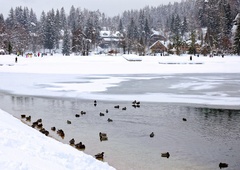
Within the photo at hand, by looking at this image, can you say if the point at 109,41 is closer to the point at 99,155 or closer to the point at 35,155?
the point at 99,155

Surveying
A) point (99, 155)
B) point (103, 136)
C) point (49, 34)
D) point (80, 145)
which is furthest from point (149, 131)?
point (49, 34)

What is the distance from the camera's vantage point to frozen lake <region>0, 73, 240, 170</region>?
1171cm

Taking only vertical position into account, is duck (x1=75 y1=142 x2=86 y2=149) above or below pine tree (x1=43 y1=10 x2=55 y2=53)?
below

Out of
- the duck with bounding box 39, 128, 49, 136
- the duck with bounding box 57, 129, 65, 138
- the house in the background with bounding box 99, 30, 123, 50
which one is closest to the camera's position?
the duck with bounding box 39, 128, 49, 136

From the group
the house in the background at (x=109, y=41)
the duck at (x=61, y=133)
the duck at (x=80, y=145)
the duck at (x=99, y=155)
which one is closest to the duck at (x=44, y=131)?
the duck at (x=61, y=133)

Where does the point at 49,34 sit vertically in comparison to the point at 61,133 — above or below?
above

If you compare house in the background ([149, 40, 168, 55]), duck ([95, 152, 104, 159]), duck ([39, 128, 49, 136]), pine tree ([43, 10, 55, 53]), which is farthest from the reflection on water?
pine tree ([43, 10, 55, 53])

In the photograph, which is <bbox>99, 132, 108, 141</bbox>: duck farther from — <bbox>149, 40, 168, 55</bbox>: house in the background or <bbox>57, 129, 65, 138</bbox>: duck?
<bbox>149, 40, 168, 55</bbox>: house in the background

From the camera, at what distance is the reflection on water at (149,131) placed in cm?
1146

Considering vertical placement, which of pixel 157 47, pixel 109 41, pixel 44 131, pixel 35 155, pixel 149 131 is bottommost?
pixel 149 131

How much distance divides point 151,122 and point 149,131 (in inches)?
71.8

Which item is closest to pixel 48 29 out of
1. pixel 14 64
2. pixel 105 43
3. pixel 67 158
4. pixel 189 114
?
pixel 105 43

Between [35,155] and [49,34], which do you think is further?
[49,34]

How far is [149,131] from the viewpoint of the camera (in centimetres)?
1509
